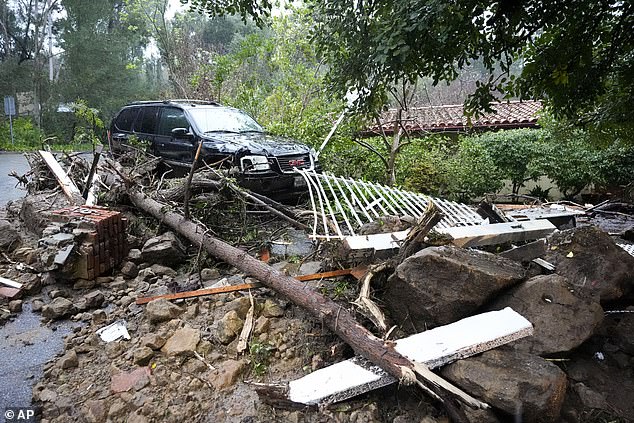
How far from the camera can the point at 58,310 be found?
11.5ft

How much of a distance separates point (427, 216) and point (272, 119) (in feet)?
27.4

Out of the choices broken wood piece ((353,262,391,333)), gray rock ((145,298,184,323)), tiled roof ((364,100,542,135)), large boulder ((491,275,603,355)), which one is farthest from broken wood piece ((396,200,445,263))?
tiled roof ((364,100,542,135))

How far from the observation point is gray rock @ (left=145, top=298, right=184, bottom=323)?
10.8 feet

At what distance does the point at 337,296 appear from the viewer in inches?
131

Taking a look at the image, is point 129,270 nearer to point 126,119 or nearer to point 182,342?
point 182,342

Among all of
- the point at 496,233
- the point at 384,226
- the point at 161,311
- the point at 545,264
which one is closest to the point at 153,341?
the point at 161,311

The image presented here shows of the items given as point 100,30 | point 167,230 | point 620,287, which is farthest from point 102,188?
point 100,30

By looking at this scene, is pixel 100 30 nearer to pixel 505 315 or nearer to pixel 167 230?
pixel 167 230

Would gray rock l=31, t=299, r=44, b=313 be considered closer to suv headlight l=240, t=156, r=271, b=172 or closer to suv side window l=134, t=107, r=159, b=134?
suv headlight l=240, t=156, r=271, b=172

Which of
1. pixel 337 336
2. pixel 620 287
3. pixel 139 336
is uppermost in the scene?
pixel 620 287

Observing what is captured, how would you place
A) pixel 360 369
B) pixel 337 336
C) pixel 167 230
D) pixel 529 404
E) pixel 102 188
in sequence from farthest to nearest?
pixel 102 188 < pixel 167 230 < pixel 337 336 < pixel 360 369 < pixel 529 404

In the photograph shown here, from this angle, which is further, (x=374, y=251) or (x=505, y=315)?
(x=374, y=251)

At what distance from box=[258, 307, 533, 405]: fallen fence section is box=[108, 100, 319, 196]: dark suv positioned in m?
3.81

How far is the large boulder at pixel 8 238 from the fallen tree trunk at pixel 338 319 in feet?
6.22
